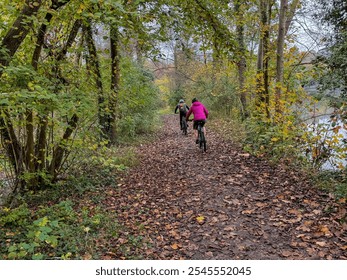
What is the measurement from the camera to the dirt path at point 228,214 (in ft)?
14.6

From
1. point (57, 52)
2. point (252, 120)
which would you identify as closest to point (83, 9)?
point (57, 52)

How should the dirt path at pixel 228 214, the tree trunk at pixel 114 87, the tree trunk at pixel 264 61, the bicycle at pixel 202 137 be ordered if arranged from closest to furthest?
1. the dirt path at pixel 228 214
2. the tree trunk at pixel 114 87
3. the tree trunk at pixel 264 61
4. the bicycle at pixel 202 137

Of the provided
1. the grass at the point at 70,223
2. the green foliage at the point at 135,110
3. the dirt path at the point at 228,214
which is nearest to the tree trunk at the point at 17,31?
the grass at the point at 70,223

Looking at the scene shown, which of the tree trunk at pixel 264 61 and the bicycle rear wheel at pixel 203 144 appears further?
the bicycle rear wheel at pixel 203 144

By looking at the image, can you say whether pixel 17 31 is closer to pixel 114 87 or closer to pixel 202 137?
pixel 114 87

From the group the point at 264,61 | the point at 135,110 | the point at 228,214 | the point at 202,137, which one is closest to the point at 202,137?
the point at 202,137

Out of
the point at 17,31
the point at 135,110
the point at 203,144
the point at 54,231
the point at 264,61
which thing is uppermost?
the point at 264,61

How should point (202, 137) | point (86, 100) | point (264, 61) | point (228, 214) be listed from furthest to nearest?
point (202, 137) → point (264, 61) → point (86, 100) → point (228, 214)

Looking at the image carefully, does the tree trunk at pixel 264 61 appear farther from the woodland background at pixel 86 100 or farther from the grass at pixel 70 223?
the grass at pixel 70 223

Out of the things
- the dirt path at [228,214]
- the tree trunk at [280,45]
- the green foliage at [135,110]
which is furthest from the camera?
the green foliage at [135,110]

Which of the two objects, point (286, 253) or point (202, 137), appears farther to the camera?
point (202, 137)

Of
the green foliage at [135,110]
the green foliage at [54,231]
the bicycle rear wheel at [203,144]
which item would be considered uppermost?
the green foliage at [135,110]

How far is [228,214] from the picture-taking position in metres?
5.62

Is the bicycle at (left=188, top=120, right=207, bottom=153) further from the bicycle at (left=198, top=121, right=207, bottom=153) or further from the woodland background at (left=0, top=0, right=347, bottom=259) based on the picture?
the woodland background at (left=0, top=0, right=347, bottom=259)
